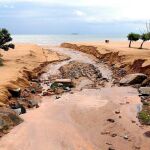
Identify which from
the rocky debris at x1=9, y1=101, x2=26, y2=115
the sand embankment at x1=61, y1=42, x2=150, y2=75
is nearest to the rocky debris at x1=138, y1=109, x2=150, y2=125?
the rocky debris at x1=9, y1=101, x2=26, y2=115

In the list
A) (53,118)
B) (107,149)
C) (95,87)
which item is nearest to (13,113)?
(53,118)

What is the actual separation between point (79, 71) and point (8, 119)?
22.6 m

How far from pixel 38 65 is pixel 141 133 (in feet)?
87.7

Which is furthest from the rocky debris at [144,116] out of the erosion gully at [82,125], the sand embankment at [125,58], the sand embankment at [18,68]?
the sand embankment at [125,58]

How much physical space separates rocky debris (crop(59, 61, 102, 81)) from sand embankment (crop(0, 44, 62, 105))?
3.35m

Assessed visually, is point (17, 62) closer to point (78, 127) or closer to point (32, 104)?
point (32, 104)

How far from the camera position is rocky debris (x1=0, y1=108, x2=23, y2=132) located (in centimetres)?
2455

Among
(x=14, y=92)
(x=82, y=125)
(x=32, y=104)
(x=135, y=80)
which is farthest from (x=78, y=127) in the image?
(x=135, y=80)

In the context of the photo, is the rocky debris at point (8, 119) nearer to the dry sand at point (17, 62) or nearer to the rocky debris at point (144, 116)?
the rocky debris at point (144, 116)

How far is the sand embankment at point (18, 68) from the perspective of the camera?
3370 centimetres

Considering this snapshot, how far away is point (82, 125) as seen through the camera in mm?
26219

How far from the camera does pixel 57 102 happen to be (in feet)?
106

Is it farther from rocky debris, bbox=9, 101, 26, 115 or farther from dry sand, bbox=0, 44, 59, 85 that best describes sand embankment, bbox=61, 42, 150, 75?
rocky debris, bbox=9, 101, 26, 115

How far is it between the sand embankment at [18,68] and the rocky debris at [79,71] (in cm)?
335
